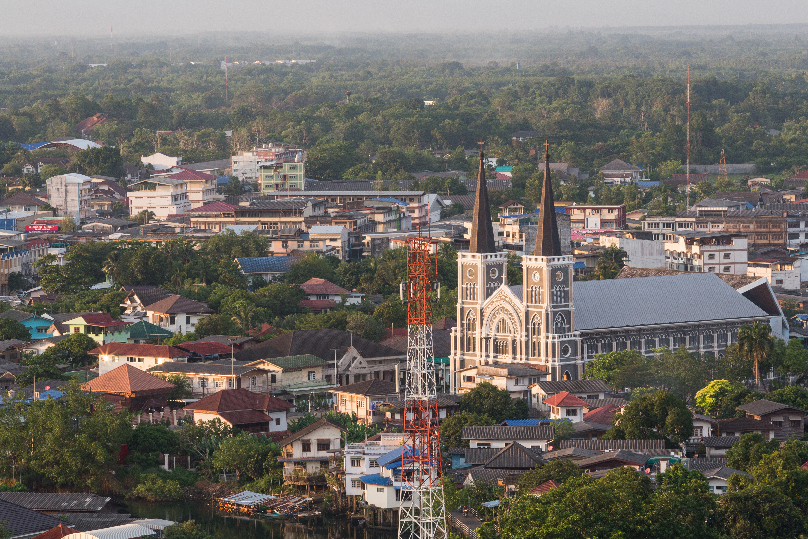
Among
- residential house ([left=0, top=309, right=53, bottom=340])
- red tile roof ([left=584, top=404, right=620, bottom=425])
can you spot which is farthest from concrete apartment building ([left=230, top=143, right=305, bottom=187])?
red tile roof ([left=584, top=404, right=620, bottom=425])

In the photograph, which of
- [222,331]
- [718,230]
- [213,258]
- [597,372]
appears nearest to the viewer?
[597,372]

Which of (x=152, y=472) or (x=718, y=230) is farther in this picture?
(x=718, y=230)

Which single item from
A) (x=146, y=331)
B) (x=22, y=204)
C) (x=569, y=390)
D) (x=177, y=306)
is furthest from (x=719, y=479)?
(x=22, y=204)

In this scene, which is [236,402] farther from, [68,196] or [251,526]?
[68,196]

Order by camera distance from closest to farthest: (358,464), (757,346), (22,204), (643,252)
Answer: (358,464) → (757,346) → (643,252) → (22,204)

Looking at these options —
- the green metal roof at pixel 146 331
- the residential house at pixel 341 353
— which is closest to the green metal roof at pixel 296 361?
the residential house at pixel 341 353

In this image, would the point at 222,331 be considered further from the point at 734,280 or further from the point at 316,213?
the point at 316,213

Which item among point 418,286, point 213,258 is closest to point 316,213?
point 213,258
